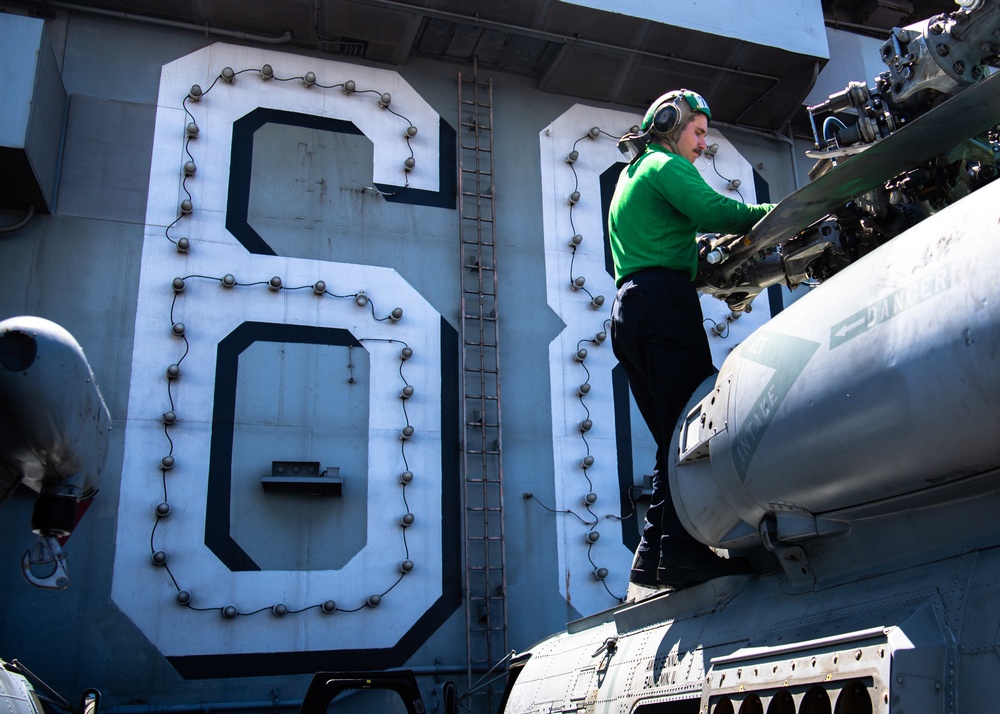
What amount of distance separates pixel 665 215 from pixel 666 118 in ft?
1.72

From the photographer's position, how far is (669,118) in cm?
493

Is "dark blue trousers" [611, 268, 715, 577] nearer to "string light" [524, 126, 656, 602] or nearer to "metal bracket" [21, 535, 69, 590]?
"metal bracket" [21, 535, 69, 590]

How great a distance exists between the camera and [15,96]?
835 centimetres

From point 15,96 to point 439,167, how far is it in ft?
13.4

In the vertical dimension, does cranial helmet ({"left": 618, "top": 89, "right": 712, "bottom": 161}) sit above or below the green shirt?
above

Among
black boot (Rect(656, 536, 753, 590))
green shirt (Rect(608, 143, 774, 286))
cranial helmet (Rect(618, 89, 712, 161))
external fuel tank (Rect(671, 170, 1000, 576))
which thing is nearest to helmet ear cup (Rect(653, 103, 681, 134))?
cranial helmet (Rect(618, 89, 712, 161))

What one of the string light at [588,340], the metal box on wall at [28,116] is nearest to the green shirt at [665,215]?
the string light at [588,340]

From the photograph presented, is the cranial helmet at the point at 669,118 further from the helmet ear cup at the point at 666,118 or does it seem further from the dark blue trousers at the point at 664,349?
the dark blue trousers at the point at 664,349

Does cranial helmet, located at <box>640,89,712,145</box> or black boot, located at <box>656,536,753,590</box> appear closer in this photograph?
black boot, located at <box>656,536,753,590</box>

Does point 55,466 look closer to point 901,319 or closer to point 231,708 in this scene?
point 901,319

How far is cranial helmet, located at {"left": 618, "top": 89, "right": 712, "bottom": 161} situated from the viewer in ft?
16.2

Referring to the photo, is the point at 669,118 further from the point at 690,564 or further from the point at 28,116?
the point at 28,116

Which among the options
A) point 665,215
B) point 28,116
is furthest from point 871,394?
point 28,116

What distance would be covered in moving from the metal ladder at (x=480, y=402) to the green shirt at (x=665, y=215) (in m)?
4.89
